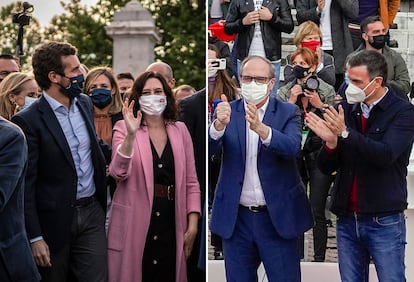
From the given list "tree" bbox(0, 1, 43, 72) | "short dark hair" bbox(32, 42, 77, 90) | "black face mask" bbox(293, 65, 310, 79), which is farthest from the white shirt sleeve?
"tree" bbox(0, 1, 43, 72)

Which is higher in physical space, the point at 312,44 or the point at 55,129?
the point at 312,44

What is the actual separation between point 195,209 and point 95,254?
45 cm

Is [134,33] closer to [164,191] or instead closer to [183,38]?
[183,38]

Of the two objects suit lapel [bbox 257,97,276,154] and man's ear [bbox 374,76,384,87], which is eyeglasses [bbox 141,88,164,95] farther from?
man's ear [bbox 374,76,384,87]

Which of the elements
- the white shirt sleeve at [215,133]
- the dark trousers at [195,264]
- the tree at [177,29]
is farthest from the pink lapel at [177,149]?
the tree at [177,29]

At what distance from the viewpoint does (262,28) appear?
3.49m

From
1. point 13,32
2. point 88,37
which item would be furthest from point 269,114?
point 88,37

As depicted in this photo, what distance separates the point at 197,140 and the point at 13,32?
1.50 m

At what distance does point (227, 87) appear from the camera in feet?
11.4

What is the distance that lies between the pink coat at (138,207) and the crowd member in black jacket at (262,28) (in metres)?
0.51

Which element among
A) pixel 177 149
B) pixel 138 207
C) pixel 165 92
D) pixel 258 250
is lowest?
pixel 258 250

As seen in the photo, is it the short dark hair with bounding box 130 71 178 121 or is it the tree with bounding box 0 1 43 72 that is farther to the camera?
the tree with bounding box 0 1 43 72

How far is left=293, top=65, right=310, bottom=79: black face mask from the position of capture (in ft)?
11.4

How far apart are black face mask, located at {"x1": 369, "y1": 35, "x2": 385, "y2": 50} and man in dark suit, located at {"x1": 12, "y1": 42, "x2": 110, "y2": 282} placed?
3.95 feet
